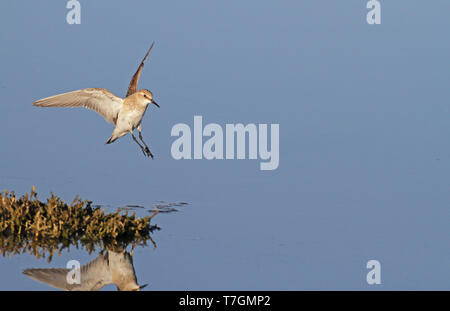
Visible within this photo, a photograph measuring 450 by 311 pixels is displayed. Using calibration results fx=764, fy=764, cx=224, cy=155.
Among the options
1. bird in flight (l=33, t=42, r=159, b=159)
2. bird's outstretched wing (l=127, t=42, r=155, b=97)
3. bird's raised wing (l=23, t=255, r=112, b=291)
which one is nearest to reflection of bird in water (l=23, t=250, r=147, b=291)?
bird's raised wing (l=23, t=255, r=112, b=291)

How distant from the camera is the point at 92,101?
1578 centimetres

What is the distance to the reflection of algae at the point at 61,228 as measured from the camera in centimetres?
1275

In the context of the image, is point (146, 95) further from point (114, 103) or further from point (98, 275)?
point (98, 275)

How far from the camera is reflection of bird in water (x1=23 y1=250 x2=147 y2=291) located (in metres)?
11.2

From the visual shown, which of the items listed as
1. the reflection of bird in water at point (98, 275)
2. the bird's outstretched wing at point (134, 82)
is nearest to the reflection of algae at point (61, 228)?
the reflection of bird in water at point (98, 275)

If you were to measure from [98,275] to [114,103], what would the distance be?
507cm

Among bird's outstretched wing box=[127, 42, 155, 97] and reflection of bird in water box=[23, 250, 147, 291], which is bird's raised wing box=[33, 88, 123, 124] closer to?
bird's outstretched wing box=[127, 42, 155, 97]

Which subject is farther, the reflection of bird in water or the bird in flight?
the bird in flight

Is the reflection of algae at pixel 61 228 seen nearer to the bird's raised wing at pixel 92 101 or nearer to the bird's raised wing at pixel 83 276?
the bird's raised wing at pixel 83 276

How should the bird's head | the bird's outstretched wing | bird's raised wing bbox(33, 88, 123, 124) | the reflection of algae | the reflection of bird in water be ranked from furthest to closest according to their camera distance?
the bird's outstretched wing < the bird's head < bird's raised wing bbox(33, 88, 123, 124) < the reflection of algae < the reflection of bird in water

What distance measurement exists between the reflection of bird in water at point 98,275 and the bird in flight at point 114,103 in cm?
414

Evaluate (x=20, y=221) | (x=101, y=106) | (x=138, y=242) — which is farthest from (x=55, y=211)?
(x=101, y=106)

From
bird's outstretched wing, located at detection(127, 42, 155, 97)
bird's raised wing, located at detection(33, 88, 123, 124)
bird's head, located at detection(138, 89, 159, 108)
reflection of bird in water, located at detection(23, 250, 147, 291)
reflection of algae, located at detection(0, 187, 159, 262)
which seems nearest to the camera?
Result: reflection of bird in water, located at detection(23, 250, 147, 291)
